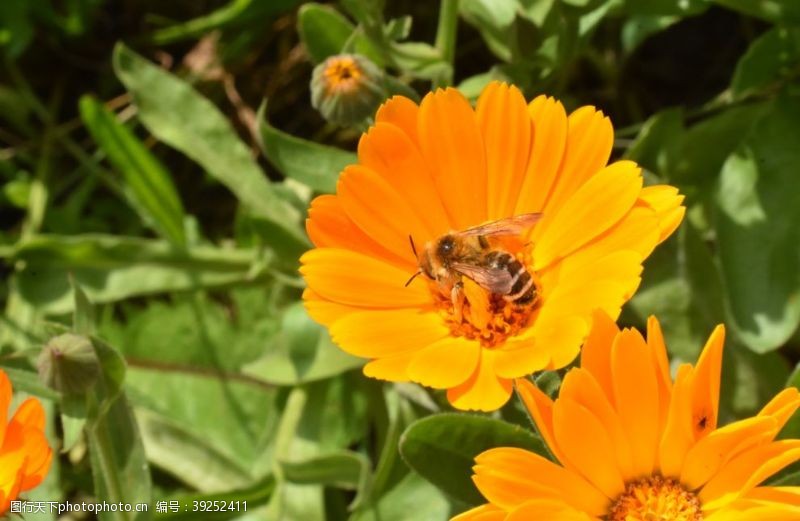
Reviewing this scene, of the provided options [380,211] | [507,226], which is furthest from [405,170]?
[507,226]

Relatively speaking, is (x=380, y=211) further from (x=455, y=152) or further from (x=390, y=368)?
(x=390, y=368)

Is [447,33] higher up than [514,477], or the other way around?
[447,33]

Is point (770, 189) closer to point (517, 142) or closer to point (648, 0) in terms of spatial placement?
point (648, 0)

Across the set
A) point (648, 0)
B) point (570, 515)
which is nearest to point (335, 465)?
point (570, 515)

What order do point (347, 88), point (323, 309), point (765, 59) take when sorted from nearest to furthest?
1. point (323, 309)
2. point (347, 88)
3. point (765, 59)

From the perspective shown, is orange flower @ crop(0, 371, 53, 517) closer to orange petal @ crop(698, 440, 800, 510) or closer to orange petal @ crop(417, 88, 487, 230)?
orange petal @ crop(417, 88, 487, 230)

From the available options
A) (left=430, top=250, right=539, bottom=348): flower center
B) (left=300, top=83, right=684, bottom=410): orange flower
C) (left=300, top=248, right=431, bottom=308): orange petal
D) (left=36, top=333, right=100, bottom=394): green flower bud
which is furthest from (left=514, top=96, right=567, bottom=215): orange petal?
(left=36, top=333, right=100, bottom=394): green flower bud
